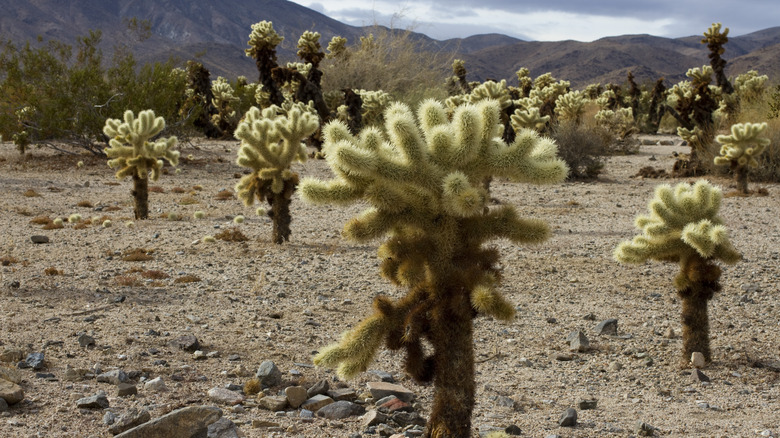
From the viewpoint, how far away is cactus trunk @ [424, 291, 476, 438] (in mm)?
3244

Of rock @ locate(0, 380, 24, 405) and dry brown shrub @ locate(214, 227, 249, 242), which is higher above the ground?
rock @ locate(0, 380, 24, 405)

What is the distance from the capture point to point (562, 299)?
21.2ft

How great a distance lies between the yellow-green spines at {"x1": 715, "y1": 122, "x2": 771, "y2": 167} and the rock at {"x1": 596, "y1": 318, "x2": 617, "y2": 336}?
22.9 feet

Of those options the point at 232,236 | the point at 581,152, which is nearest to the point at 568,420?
the point at 232,236

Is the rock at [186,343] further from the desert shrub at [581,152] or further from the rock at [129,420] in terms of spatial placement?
the desert shrub at [581,152]

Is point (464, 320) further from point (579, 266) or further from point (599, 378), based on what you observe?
point (579, 266)

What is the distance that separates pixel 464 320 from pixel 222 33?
124 m

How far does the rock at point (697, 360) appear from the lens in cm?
484

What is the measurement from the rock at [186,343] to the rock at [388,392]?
1.40 meters

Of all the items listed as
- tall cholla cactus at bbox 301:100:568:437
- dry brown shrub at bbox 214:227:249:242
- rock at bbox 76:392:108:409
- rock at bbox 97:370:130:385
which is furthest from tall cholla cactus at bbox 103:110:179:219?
tall cholla cactus at bbox 301:100:568:437

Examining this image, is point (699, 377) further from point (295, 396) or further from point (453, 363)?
point (295, 396)

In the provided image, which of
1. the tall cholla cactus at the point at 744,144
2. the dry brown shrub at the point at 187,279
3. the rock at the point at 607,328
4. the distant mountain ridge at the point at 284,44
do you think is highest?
the distant mountain ridge at the point at 284,44

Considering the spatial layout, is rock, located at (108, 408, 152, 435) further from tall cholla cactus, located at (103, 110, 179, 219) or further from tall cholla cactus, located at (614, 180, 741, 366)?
tall cholla cactus, located at (103, 110, 179, 219)

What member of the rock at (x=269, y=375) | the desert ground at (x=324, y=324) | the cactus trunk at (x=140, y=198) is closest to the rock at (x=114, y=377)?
the desert ground at (x=324, y=324)
